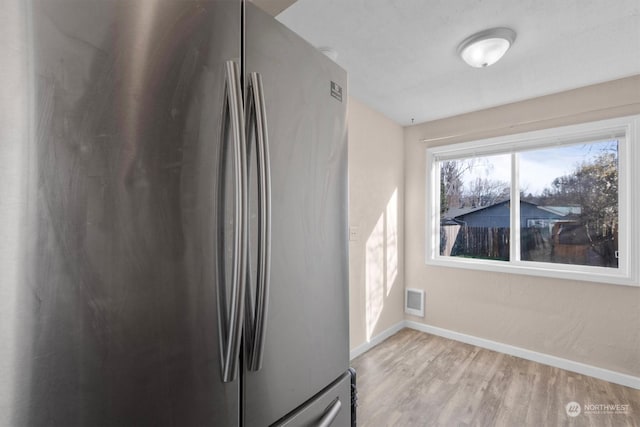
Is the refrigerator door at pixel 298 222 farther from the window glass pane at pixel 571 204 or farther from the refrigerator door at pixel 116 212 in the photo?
the window glass pane at pixel 571 204

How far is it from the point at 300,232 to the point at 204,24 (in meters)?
0.62

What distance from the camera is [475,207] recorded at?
10.9 feet

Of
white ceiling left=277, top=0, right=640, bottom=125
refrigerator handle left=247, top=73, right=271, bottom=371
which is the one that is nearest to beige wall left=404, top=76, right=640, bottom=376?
white ceiling left=277, top=0, right=640, bottom=125

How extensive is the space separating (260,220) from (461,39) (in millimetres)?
1878

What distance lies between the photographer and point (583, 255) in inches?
106

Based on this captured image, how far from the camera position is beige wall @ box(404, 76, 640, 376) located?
244cm

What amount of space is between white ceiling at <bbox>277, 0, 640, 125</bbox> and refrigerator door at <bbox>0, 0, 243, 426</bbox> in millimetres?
1213

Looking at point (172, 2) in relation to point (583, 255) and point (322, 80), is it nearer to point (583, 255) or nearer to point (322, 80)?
point (322, 80)

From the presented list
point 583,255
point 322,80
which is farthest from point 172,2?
point 583,255

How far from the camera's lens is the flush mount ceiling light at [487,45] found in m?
1.81

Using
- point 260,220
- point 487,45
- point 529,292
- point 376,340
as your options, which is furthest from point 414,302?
point 260,220

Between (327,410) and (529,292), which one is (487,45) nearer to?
(327,410)

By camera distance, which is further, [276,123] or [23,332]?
[276,123]

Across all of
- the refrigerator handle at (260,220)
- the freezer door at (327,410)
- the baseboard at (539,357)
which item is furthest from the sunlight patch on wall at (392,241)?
the refrigerator handle at (260,220)
